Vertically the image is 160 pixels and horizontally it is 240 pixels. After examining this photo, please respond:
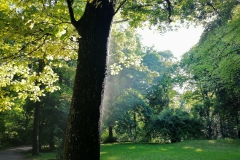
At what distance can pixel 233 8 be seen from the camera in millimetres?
7773

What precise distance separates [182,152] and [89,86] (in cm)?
1351

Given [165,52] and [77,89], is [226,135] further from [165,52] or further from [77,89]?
[77,89]

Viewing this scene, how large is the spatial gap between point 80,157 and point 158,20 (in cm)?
564

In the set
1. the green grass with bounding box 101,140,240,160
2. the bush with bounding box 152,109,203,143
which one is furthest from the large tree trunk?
the bush with bounding box 152,109,203,143

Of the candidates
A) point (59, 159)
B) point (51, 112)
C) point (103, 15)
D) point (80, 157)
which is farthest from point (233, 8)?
point (51, 112)

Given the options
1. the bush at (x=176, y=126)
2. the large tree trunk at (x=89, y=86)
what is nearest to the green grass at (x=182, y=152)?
the bush at (x=176, y=126)

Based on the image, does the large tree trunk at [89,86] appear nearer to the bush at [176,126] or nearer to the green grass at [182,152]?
the green grass at [182,152]

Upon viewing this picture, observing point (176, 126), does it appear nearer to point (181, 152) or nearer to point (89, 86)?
point (181, 152)

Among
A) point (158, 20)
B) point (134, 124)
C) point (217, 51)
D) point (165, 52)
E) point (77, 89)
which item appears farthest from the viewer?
point (165, 52)

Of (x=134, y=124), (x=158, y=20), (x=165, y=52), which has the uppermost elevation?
(x=165, y=52)

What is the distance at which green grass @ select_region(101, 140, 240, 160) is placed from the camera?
12.4m

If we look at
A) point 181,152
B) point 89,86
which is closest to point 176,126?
point 181,152

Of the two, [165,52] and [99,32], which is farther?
[165,52]

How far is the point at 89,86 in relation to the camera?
2586mm
